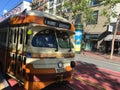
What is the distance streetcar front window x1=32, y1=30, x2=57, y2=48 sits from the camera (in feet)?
22.3

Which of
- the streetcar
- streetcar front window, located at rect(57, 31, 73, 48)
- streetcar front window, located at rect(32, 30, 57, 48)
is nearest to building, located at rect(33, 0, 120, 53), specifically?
streetcar front window, located at rect(57, 31, 73, 48)

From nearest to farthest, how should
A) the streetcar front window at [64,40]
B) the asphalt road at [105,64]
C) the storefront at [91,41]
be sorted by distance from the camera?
the streetcar front window at [64,40]
the asphalt road at [105,64]
the storefront at [91,41]

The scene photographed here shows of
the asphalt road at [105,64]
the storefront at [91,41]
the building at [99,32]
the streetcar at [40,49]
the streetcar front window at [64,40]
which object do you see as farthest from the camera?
the storefront at [91,41]

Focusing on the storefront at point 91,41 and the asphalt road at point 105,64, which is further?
the storefront at point 91,41

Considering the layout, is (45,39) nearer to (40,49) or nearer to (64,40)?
(40,49)

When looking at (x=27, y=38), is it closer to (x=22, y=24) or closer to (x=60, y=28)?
(x=22, y=24)

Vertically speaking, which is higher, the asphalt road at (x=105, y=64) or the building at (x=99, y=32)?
the building at (x=99, y=32)

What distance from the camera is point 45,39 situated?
23.1 feet

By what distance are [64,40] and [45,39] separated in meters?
0.95

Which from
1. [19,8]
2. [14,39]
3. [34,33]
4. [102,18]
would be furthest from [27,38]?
[19,8]

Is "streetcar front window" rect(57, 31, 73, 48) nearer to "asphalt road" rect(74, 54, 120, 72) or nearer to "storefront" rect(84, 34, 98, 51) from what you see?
"asphalt road" rect(74, 54, 120, 72)

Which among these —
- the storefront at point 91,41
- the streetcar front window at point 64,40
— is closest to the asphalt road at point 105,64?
the streetcar front window at point 64,40

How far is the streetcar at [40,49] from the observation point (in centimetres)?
661

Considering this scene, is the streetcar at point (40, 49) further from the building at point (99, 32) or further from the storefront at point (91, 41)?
the storefront at point (91, 41)
